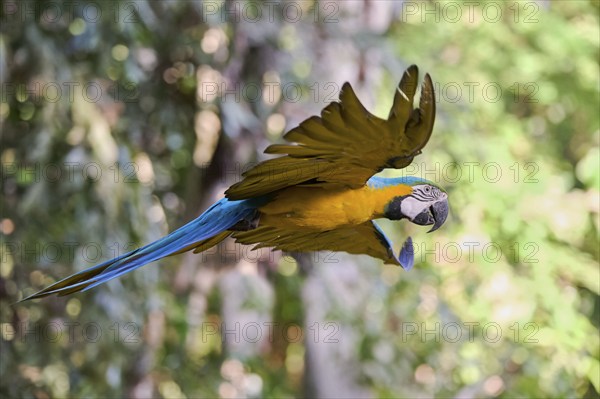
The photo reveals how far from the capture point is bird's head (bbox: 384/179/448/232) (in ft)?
3.84

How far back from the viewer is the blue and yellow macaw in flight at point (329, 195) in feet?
3.09

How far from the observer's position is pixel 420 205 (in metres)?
1.18

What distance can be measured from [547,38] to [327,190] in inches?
138

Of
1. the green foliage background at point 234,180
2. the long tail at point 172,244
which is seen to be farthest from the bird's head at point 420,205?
the green foliage background at point 234,180

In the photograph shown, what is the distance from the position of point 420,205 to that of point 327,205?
0.46ft

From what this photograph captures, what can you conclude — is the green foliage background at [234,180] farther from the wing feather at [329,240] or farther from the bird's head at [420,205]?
the bird's head at [420,205]

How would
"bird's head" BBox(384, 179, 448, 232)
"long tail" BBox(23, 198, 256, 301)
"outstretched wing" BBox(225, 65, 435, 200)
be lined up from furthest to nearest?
"bird's head" BBox(384, 179, 448, 232)
"long tail" BBox(23, 198, 256, 301)
"outstretched wing" BBox(225, 65, 435, 200)

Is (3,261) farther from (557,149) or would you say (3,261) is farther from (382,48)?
(557,149)

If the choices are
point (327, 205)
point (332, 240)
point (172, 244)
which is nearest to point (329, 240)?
point (332, 240)

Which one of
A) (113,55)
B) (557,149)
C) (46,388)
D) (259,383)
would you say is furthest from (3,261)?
(557,149)

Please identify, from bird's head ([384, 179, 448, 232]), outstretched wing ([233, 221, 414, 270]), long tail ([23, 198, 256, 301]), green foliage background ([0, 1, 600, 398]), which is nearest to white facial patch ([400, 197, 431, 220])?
bird's head ([384, 179, 448, 232])

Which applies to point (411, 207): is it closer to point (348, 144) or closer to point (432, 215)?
point (432, 215)

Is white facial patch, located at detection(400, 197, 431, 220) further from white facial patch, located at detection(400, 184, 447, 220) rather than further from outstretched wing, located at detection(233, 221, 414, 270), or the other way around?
outstretched wing, located at detection(233, 221, 414, 270)

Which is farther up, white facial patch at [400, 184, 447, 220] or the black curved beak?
white facial patch at [400, 184, 447, 220]
